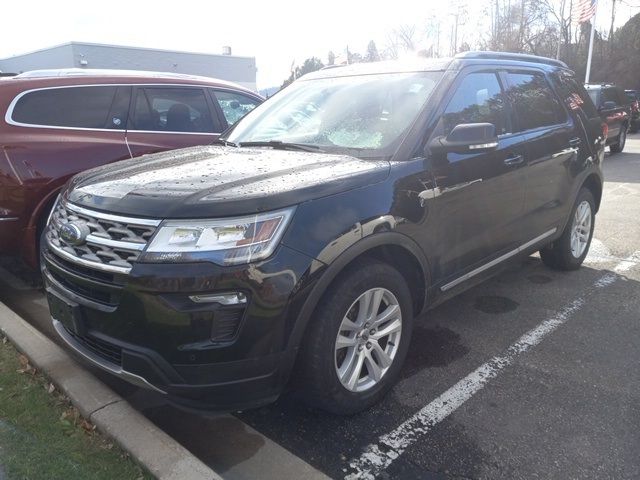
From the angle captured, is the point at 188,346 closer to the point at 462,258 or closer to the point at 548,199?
the point at 462,258

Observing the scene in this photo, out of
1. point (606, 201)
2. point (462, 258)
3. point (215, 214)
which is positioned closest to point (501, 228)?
point (462, 258)

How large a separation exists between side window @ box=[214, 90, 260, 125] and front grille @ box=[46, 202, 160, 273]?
339 cm

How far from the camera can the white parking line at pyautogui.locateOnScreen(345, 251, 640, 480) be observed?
253 centimetres

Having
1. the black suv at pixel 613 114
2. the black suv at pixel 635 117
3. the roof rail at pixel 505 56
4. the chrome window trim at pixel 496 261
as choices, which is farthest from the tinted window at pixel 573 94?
the black suv at pixel 635 117

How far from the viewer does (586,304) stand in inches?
170

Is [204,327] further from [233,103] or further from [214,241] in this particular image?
[233,103]

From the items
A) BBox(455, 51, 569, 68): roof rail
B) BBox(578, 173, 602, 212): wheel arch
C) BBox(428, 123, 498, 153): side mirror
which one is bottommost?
BBox(578, 173, 602, 212): wheel arch

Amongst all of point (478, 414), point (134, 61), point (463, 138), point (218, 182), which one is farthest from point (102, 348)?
point (134, 61)

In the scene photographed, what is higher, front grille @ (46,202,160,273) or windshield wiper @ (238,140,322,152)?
windshield wiper @ (238,140,322,152)

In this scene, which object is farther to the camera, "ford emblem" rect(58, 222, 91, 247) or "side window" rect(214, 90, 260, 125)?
"side window" rect(214, 90, 260, 125)

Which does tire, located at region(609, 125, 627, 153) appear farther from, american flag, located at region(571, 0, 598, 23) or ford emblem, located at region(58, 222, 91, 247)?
ford emblem, located at region(58, 222, 91, 247)

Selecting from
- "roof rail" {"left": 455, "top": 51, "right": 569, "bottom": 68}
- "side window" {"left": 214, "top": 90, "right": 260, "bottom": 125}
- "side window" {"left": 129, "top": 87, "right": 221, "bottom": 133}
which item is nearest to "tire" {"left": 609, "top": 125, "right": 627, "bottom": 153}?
"roof rail" {"left": 455, "top": 51, "right": 569, "bottom": 68}

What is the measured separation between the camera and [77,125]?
4.66 m

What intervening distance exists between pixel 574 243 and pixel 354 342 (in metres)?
3.25
